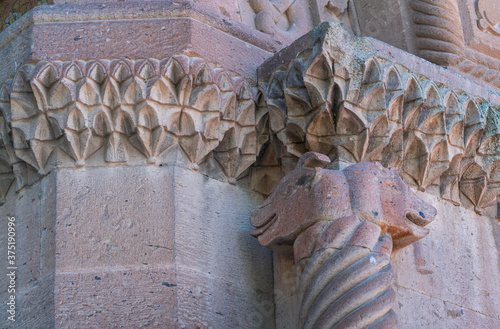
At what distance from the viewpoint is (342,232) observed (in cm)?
342

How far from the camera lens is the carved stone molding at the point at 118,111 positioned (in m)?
3.72

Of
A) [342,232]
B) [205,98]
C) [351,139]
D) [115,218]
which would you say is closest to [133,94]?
[205,98]

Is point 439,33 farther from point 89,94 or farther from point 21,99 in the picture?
point 21,99

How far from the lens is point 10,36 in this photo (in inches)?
159

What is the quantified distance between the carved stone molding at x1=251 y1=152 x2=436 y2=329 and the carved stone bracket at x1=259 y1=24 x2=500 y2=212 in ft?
0.69

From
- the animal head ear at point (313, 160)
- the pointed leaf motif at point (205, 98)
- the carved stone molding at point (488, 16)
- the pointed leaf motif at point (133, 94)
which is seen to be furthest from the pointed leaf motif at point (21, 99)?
the carved stone molding at point (488, 16)

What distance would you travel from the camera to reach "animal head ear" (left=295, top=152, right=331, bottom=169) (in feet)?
11.9

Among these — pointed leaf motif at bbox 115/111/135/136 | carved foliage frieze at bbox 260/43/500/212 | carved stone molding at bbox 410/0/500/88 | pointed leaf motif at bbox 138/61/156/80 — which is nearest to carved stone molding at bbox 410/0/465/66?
carved stone molding at bbox 410/0/500/88

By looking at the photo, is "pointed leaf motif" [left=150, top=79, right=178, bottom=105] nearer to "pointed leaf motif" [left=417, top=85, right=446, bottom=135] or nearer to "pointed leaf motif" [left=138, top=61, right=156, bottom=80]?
"pointed leaf motif" [left=138, top=61, right=156, bottom=80]

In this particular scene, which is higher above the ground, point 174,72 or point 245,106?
point 174,72

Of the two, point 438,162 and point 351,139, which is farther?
point 438,162

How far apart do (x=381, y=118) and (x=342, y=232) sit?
615mm

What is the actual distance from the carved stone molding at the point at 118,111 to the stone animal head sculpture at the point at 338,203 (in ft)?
1.32

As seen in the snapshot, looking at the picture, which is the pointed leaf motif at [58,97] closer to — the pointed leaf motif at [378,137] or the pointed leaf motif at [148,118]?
the pointed leaf motif at [148,118]
